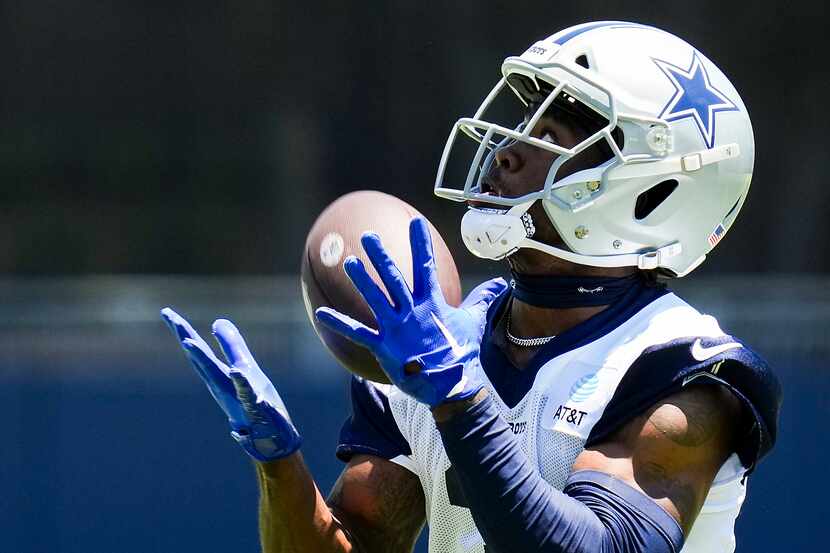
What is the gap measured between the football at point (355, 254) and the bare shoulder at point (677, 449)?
38cm

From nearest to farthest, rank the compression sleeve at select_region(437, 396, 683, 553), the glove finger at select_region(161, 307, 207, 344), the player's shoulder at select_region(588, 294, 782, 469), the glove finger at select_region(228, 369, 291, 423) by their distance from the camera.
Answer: the compression sleeve at select_region(437, 396, 683, 553) < the player's shoulder at select_region(588, 294, 782, 469) < the glove finger at select_region(228, 369, 291, 423) < the glove finger at select_region(161, 307, 207, 344)

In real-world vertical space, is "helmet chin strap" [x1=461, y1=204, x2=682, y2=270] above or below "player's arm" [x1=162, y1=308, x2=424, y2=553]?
above

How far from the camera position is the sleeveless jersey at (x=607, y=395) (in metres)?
1.61

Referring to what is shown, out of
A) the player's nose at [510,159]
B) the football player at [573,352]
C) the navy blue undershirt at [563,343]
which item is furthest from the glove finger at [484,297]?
the player's nose at [510,159]

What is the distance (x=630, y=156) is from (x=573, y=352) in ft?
0.88

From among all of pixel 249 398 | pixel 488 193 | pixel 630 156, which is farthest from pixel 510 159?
pixel 249 398

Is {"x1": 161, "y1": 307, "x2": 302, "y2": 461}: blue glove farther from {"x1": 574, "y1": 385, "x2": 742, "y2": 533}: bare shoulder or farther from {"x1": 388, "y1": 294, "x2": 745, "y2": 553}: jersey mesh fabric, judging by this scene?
{"x1": 574, "y1": 385, "x2": 742, "y2": 533}: bare shoulder

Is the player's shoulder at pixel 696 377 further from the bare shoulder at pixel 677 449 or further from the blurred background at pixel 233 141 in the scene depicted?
the blurred background at pixel 233 141

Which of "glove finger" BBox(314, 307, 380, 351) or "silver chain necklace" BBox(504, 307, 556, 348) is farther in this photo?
"silver chain necklace" BBox(504, 307, 556, 348)

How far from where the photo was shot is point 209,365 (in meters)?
1.76

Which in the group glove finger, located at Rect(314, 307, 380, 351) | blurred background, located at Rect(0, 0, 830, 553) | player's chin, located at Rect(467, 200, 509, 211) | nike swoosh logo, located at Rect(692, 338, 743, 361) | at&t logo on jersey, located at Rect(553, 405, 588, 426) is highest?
player's chin, located at Rect(467, 200, 509, 211)

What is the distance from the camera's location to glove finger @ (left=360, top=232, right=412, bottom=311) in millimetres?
1471

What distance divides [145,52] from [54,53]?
0.28 metres

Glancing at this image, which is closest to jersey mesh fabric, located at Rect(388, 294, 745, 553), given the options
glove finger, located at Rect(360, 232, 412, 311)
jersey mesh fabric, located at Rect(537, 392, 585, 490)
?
jersey mesh fabric, located at Rect(537, 392, 585, 490)
